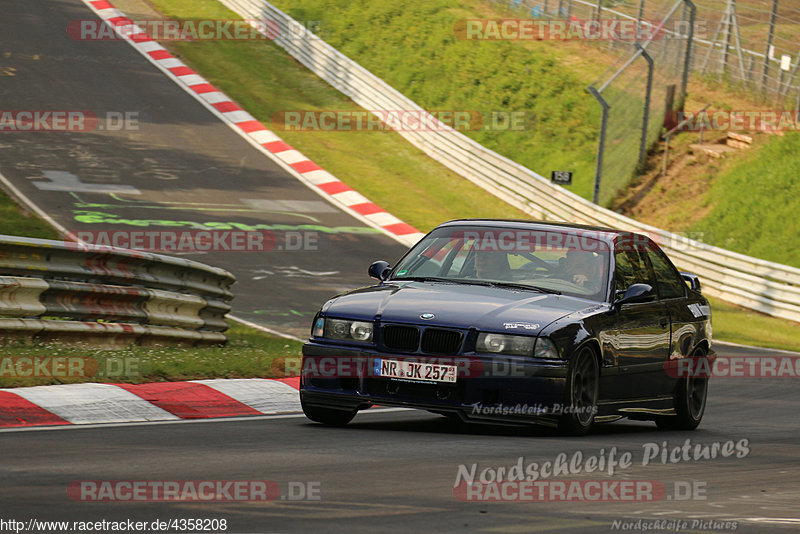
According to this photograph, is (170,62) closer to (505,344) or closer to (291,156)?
(291,156)

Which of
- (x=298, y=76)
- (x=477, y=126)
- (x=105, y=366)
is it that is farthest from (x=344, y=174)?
(x=105, y=366)

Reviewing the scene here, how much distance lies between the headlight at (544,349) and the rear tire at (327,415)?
1378mm

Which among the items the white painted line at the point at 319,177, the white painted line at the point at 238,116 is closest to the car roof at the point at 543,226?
the white painted line at the point at 319,177

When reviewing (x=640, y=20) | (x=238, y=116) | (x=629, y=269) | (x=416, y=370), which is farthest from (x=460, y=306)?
(x=640, y=20)

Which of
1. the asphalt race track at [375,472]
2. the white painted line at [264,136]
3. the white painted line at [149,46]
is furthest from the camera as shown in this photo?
the white painted line at [149,46]

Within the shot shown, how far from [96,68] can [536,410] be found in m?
27.2

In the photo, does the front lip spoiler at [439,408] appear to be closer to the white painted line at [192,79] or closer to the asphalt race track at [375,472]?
the asphalt race track at [375,472]

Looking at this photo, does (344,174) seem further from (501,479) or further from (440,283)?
(501,479)

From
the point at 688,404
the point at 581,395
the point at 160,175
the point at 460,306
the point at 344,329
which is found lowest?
the point at 688,404

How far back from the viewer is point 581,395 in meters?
8.85

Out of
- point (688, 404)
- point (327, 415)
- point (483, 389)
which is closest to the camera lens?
point (483, 389)

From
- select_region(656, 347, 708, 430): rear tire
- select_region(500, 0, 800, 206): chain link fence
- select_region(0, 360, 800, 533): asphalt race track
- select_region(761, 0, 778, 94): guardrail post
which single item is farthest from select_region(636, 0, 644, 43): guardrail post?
select_region(0, 360, 800, 533): asphalt race track

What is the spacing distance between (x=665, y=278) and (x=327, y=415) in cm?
319

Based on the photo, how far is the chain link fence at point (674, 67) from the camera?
28.0 m
